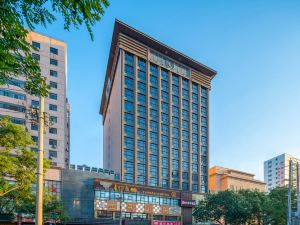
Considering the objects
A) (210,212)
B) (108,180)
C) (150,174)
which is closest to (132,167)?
(150,174)

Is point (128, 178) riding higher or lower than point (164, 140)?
lower

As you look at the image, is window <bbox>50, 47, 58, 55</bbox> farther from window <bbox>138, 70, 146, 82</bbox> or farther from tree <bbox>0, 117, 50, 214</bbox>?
tree <bbox>0, 117, 50, 214</bbox>

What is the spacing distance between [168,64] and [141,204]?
112 ft

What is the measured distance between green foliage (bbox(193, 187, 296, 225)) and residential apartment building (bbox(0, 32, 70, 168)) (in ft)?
92.3

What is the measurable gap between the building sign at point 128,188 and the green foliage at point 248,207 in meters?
13.8

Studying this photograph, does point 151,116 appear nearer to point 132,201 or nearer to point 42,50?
point 132,201

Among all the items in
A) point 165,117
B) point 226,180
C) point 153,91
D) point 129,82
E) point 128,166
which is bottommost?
point 226,180

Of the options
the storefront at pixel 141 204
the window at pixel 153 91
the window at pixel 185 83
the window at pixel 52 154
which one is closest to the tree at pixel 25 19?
the storefront at pixel 141 204

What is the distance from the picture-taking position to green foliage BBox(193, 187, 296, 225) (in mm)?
47938

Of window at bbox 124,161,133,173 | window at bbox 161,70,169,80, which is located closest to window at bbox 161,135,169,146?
window at bbox 124,161,133,173

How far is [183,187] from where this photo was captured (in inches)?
2943

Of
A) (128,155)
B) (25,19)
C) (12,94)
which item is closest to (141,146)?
(128,155)

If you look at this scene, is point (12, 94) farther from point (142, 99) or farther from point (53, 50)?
point (142, 99)

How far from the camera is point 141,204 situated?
62250 mm
